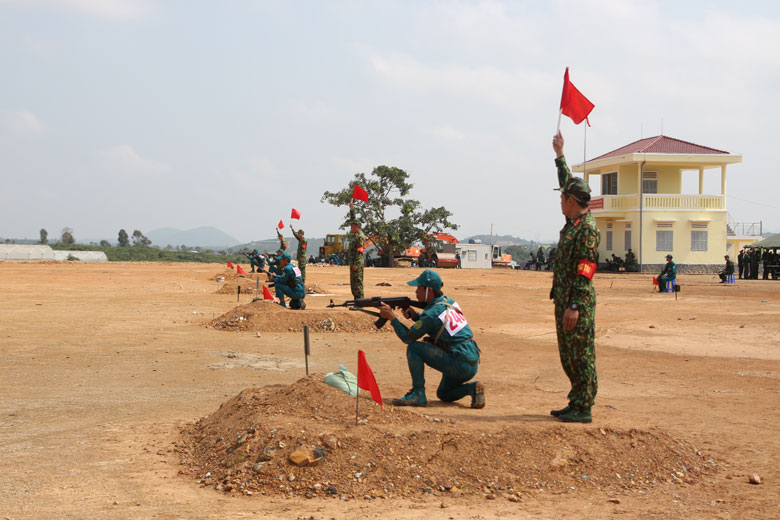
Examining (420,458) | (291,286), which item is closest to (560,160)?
(420,458)

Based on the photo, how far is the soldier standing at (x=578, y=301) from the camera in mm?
6289

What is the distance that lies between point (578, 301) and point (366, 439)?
222 cm

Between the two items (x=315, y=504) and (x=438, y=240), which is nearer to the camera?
(x=315, y=504)

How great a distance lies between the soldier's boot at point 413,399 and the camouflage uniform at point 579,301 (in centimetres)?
140

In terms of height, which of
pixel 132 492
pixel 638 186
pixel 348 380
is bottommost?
pixel 132 492

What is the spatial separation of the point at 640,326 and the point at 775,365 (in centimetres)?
533

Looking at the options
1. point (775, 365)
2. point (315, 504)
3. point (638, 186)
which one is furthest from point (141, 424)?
point (638, 186)

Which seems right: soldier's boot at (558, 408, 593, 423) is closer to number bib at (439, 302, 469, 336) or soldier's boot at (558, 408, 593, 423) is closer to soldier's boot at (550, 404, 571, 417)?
soldier's boot at (550, 404, 571, 417)

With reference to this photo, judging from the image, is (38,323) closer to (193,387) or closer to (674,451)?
(193,387)

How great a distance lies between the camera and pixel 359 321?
15.4 m

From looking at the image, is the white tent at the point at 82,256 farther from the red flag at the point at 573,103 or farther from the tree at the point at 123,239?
the red flag at the point at 573,103

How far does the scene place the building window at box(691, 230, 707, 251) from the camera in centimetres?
4653

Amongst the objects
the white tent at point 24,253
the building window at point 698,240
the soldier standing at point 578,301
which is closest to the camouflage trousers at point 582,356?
the soldier standing at point 578,301

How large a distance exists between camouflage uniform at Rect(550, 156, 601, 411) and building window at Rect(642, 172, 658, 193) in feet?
144
